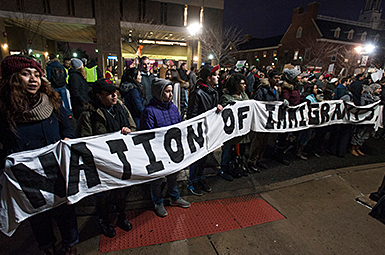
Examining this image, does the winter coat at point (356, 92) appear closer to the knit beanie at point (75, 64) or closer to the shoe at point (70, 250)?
the shoe at point (70, 250)

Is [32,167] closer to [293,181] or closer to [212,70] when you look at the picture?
[212,70]

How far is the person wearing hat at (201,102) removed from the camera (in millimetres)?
3662

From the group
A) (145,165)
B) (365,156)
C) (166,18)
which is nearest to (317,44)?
(166,18)

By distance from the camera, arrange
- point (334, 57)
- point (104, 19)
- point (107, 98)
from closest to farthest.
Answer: point (107, 98) → point (104, 19) → point (334, 57)

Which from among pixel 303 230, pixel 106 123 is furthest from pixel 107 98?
pixel 303 230

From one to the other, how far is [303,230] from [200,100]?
8.41 feet

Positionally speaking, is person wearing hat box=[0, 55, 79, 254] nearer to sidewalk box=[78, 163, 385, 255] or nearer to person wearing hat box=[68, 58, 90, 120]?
sidewalk box=[78, 163, 385, 255]

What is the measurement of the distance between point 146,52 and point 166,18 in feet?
21.6

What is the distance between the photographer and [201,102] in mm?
3705

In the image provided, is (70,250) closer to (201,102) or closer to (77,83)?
(201,102)

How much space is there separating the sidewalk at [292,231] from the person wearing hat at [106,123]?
13.2 inches

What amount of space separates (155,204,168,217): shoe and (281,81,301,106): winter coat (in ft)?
11.7

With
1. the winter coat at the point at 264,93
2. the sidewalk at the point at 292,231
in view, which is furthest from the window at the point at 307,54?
the sidewalk at the point at 292,231


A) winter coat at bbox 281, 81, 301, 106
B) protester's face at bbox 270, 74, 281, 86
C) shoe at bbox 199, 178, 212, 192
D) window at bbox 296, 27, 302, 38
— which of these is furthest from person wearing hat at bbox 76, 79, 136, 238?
window at bbox 296, 27, 302, 38
